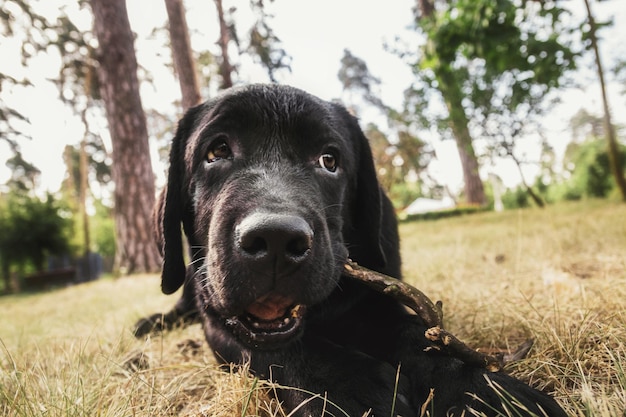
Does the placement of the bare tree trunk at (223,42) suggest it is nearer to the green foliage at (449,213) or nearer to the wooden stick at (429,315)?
the wooden stick at (429,315)

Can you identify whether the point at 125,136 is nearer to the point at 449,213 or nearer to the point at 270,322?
the point at 270,322

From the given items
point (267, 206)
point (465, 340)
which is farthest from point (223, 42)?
point (465, 340)

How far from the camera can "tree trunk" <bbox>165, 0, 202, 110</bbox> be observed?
7879mm

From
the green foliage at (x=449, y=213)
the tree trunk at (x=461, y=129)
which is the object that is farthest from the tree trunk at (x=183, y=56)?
the green foliage at (x=449, y=213)

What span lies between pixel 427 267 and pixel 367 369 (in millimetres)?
3342

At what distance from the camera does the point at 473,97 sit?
15.2m

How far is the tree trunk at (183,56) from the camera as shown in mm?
7879

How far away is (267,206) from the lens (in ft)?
5.10

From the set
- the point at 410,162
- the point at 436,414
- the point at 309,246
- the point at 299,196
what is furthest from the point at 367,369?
the point at 410,162

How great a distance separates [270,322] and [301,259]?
14.8 inches

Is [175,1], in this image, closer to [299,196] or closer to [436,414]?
[299,196]

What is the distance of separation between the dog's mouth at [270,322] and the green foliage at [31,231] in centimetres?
2613

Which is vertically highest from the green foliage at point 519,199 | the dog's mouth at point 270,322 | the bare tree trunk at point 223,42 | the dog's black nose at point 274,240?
the bare tree trunk at point 223,42

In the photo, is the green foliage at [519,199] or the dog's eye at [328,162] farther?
the green foliage at [519,199]
